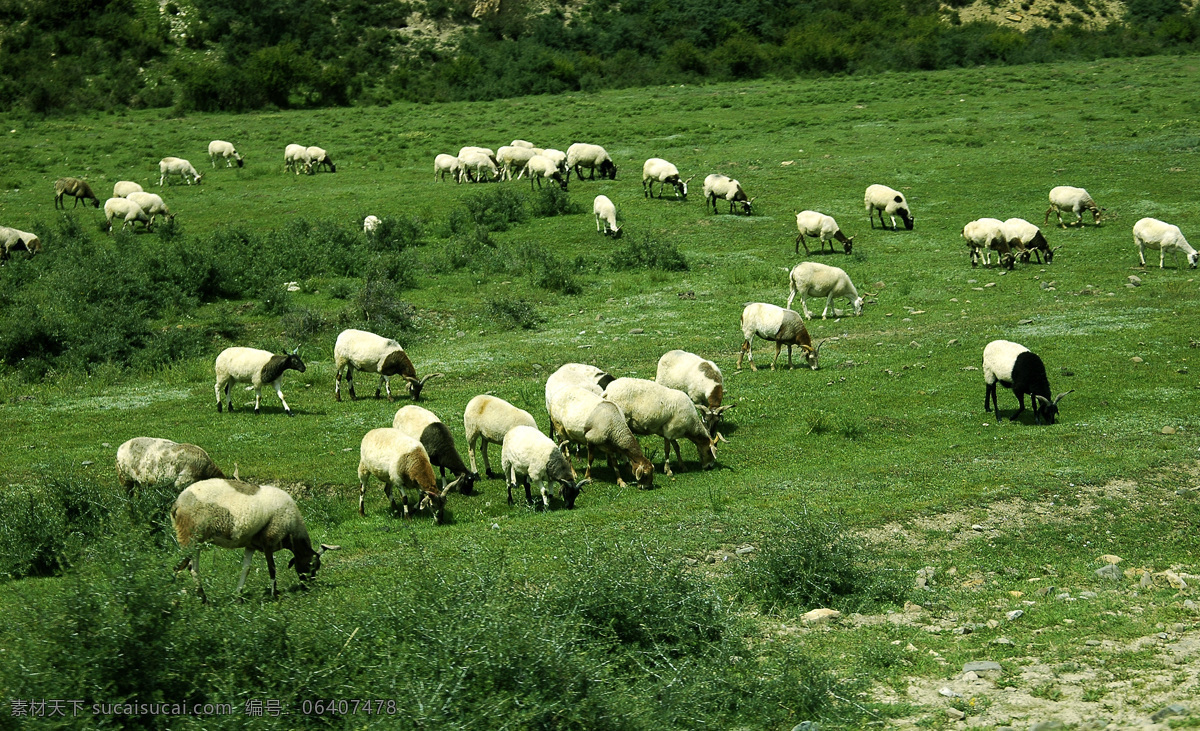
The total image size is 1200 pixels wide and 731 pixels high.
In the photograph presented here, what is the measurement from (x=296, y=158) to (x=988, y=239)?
31.0 m

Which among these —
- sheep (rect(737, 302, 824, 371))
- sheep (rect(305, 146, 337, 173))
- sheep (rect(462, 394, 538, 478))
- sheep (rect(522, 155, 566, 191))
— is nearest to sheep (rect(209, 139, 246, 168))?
sheep (rect(305, 146, 337, 173))

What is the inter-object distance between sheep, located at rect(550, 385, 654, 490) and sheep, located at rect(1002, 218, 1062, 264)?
717 inches

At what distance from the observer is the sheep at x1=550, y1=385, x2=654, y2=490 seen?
14586 mm

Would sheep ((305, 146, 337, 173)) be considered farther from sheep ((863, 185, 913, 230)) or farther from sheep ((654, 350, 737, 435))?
sheep ((654, 350, 737, 435))

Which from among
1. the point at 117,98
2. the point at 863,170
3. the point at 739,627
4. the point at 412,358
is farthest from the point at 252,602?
the point at 117,98

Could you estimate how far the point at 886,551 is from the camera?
11.6 meters

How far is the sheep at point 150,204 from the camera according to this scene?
35094 millimetres

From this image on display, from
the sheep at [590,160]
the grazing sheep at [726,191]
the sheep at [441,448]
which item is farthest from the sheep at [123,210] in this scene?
the sheep at [441,448]

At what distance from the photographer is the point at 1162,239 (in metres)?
27.1

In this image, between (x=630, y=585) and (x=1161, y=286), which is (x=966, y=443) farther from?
(x=1161, y=286)

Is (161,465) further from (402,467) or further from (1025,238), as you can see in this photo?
A: (1025,238)

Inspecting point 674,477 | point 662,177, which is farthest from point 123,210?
point 674,477

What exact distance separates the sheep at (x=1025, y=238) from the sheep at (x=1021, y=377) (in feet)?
40.0

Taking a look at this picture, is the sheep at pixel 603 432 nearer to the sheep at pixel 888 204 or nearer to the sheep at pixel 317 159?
the sheep at pixel 888 204
